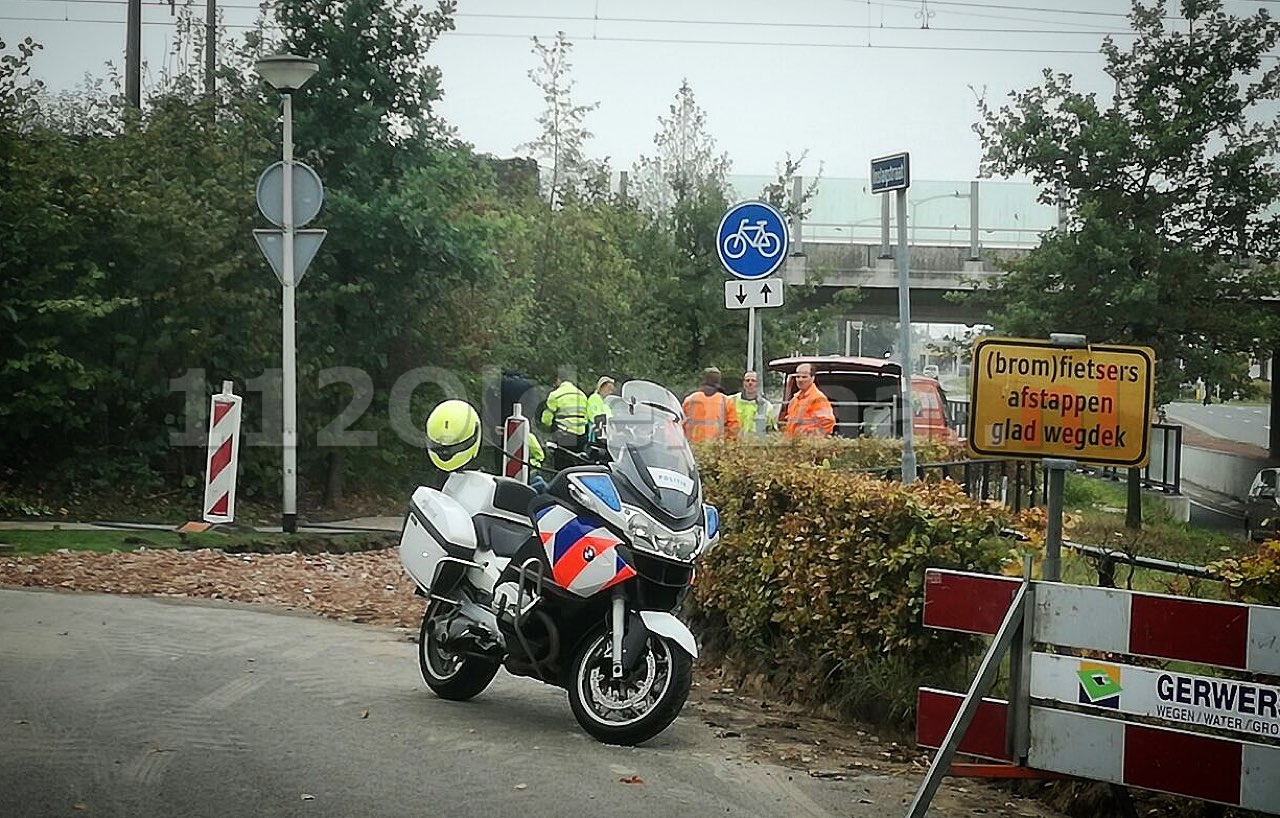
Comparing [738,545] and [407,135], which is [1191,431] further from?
[738,545]

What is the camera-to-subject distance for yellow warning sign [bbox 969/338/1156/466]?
601 centimetres

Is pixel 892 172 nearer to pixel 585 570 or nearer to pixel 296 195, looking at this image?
pixel 585 570

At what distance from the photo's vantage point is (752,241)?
12.9 m

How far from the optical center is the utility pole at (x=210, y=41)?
912 inches

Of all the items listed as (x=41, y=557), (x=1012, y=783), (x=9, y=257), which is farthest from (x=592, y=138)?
(x=1012, y=783)

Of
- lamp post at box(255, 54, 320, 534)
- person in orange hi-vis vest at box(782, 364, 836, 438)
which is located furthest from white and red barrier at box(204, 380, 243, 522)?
person in orange hi-vis vest at box(782, 364, 836, 438)

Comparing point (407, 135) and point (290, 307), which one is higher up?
point (407, 135)

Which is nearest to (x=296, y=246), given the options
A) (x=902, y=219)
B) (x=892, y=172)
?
(x=892, y=172)

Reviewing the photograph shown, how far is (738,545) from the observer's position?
943cm

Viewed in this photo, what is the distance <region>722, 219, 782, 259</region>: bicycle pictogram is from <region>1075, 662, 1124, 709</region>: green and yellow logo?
23.2ft

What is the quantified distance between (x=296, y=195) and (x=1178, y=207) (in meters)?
12.2

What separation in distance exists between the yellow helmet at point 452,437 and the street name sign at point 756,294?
4415mm

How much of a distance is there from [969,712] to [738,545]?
3.57 metres

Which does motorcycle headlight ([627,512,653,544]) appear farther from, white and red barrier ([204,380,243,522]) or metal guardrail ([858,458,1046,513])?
white and red barrier ([204,380,243,522])
